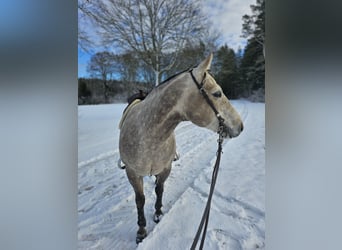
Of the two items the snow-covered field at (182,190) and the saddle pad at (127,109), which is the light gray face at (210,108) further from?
the saddle pad at (127,109)

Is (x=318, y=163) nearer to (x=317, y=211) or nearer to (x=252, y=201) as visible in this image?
(x=317, y=211)

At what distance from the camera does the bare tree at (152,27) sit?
3.23 feet

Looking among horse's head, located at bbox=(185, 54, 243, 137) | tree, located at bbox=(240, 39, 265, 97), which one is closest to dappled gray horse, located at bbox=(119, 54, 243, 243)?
horse's head, located at bbox=(185, 54, 243, 137)

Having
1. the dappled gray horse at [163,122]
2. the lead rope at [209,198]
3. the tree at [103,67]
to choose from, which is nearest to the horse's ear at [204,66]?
the dappled gray horse at [163,122]

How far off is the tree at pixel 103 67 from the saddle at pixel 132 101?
8 cm

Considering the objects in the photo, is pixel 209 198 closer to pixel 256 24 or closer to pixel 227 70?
pixel 227 70

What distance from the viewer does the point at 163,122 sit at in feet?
3.13

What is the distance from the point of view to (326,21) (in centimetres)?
81

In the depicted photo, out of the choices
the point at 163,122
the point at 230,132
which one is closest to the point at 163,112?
the point at 163,122

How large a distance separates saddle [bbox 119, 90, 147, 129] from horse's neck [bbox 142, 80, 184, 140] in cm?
4

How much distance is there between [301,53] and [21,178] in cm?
96

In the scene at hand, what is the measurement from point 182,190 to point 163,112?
0.31 metres

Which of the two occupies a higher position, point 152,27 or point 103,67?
point 152,27

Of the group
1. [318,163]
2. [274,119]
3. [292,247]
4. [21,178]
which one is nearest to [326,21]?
[274,119]
